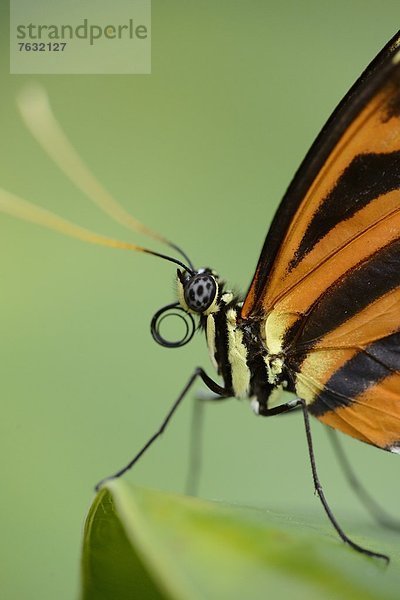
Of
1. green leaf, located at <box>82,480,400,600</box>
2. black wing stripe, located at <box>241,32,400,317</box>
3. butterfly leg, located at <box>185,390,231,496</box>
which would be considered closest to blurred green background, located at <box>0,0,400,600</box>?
butterfly leg, located at <box>185,390,231,496</box>

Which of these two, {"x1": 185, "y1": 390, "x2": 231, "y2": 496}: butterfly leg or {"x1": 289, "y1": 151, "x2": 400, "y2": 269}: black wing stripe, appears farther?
{"x1": 185, "y1": 390, "x2": 231, "y2": 496}: butterfly leg

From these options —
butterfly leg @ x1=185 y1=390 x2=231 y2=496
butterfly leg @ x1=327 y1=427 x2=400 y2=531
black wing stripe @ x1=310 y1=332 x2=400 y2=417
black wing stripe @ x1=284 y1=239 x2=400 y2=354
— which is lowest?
butterfly leg @ x1=327 y1=427 x2=400 y2=531

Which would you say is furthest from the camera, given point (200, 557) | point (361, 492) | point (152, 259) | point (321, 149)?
point (152, 259)

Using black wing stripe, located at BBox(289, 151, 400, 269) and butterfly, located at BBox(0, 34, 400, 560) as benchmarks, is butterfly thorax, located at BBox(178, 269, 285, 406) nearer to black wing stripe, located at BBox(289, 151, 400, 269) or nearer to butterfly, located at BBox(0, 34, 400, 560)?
butterfly, located at BBox(0, 34, 400, 560)

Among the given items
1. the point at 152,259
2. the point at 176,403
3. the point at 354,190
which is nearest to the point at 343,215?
the point at 354,190

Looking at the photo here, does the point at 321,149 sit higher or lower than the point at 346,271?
higher

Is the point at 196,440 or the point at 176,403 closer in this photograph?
the point at 176,403

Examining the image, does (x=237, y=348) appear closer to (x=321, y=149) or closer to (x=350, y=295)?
(x=350, y=295)

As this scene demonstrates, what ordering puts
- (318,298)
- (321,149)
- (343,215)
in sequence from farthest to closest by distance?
(318,298)
(343,215)
(321,149)
